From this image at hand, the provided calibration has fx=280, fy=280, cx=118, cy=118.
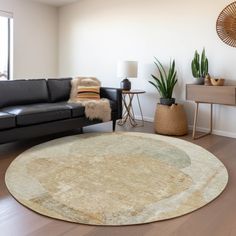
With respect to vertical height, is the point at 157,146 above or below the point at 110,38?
below

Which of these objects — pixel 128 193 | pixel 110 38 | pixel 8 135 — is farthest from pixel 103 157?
pixel 110 38

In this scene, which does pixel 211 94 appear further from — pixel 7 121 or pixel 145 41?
pixel 7 121

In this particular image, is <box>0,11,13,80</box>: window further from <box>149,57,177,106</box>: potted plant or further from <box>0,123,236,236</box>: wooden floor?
<box>0,123,236,236</box>: wooden floor

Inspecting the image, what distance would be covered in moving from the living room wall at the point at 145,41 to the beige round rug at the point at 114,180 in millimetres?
1344

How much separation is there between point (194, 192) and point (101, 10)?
418 cm

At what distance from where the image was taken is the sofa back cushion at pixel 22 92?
360cm

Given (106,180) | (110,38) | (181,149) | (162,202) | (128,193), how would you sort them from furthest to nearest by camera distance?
(110,38)
(181,149)
(106,180)
(128,193)
(162,202)

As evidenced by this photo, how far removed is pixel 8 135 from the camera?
9.94 ft

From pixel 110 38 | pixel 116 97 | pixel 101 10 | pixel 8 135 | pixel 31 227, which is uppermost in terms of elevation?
pixel 101 10

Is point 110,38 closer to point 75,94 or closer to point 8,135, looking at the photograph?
point 75,94

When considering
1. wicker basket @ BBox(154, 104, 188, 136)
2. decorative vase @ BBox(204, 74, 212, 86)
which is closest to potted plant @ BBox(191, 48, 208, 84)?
decorative vase @ BBox(204, 74, 212, 86)

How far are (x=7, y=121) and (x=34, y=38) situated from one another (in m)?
3.31

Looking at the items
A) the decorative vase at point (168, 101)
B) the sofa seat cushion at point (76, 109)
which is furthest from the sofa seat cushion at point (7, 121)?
the decorative vase at point (168, 101)

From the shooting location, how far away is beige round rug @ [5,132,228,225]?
1.92 metres
